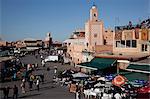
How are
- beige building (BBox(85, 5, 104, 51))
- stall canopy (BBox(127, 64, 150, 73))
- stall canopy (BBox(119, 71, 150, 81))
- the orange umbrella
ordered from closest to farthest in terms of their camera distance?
1. the orange umbrella
2. stall canopy (BBox(119, 71, 150, 81))
3. stall canopy (BBox(127, 64, 150, 73))
4. beige building (BBox(85, 5, 104, 51))

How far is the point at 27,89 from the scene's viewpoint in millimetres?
29312

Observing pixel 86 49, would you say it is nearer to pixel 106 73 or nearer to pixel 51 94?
pixel 106 73

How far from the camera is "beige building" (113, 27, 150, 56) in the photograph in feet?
103

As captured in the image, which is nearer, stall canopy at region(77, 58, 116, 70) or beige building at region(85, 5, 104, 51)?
stall canopy at region(77, 58, 116, 70)

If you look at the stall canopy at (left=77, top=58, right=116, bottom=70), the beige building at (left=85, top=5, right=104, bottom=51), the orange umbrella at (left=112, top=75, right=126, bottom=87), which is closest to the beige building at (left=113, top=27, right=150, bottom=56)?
the stall canopy at (left=77, top=58, right=116, bottom=70)

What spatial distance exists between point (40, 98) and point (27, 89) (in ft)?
17.7

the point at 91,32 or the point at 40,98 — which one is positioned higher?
the point at 91,32

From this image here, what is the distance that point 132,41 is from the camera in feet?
110

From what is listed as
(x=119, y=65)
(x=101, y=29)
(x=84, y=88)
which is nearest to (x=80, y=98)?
(x=84, y=88)

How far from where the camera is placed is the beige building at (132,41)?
31.3 m

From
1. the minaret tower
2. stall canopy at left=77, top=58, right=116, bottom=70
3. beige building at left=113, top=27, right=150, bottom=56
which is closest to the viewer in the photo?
beige building at left=113, top=27, right=150, bottom=56

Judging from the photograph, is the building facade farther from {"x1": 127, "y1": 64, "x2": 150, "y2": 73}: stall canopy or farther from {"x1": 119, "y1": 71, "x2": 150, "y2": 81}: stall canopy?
{"x1": 119, "y1": 71, "x2": 150, "y2": 81}: stall canopy

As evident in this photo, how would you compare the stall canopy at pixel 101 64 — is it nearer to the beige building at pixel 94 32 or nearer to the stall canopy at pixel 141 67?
the stall canopy at pixel 141 67

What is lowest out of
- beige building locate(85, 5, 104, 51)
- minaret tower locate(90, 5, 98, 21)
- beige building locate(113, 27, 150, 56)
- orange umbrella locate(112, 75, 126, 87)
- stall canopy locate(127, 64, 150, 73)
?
orange umbrella locate(112, 75, 126, 87)
